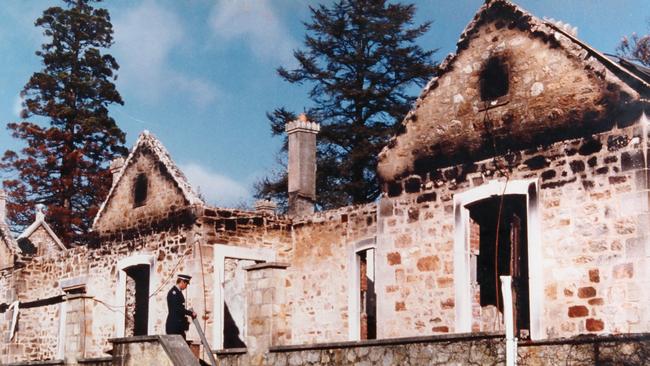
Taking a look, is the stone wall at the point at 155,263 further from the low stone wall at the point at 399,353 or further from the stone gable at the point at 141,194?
the low stone wall at the point at 399,353

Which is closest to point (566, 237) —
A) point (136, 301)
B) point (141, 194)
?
point (141, 194)

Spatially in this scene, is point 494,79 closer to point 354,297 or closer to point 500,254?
point 500,254

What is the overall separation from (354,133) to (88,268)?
1355 centimetres

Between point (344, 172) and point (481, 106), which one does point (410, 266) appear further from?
point (344, 172)

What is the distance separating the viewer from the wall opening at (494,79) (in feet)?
48.9

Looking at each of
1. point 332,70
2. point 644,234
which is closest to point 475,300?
point 644,234

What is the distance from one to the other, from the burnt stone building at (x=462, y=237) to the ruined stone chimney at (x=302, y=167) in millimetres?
52

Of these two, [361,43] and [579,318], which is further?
[361,43]

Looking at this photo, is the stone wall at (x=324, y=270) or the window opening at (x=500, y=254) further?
the stone wall at (x=324, y=270)

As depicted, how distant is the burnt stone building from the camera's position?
42.3 ft

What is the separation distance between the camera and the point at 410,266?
51.6 feet

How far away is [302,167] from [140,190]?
11.6ft

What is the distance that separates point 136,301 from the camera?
2172 centimetres

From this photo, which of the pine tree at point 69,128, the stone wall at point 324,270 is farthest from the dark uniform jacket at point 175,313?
the pine tree at point 69,128
